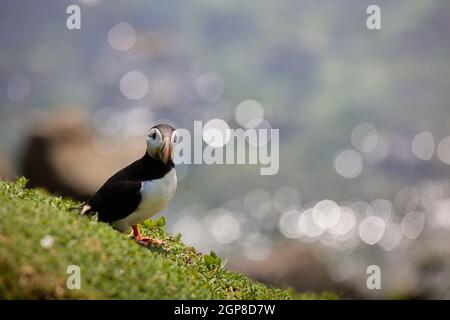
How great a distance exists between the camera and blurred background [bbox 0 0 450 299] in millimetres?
17531

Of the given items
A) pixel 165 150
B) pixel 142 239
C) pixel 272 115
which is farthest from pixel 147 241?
pixel 272 115

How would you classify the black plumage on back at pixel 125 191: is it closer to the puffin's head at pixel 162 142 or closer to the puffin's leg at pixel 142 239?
the puffin's head at pixel 162 142

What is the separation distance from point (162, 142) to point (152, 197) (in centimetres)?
68

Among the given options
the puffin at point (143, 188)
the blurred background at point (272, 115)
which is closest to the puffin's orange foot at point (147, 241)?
the puffin at point (143, 188)

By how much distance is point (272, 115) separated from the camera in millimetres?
25672

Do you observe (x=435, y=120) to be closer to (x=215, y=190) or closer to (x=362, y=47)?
(x=362, y=47)

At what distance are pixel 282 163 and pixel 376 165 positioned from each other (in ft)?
10.5

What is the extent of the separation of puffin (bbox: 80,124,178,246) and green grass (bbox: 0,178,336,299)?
311 mm

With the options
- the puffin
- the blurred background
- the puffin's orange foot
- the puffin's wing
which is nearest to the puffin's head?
the puffin

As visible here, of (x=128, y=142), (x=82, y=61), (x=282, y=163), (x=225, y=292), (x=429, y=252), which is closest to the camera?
(x=225, y=292)

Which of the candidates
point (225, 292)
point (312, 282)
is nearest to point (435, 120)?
point (312, 282)

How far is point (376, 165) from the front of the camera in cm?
2344

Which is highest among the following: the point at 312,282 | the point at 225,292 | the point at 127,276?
the point at 127,276

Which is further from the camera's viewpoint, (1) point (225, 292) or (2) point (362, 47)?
(2) point (362, 47)
